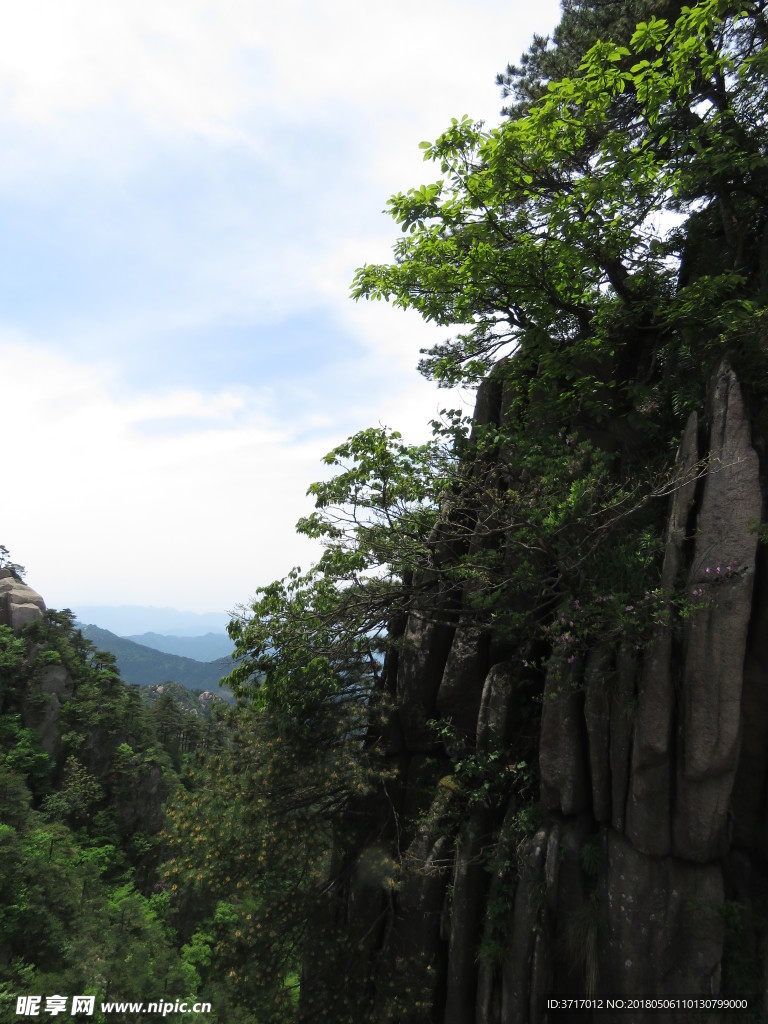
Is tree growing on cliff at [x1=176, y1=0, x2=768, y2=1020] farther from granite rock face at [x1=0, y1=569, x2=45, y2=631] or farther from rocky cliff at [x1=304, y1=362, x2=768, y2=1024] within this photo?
granite rock face at [x1=0, y1=569, x2=45, y2=631]

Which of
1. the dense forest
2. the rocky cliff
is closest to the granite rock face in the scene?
the dense forest

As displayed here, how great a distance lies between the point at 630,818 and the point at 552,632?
3.00 m

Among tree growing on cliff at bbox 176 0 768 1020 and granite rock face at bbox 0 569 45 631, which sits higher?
tree growing on cliff at bbox 176 0 768 1020

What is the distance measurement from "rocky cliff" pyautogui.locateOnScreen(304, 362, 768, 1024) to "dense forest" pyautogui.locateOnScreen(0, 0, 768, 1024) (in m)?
0.05

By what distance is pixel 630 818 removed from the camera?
8.55 metres

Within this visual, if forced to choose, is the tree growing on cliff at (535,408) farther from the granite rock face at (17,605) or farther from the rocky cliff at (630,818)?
the granite rock face at (17,605)

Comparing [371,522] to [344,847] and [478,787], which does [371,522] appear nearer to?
[478,787]

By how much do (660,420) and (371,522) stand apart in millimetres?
5920

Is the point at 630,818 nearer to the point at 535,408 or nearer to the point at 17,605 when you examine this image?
the point at 535,408

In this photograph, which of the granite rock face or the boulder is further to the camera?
the granite rock face

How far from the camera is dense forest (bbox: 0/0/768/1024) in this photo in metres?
8.09

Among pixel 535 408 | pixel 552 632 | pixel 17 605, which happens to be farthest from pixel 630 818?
pixel 17 605

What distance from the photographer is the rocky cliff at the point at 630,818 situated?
7.86 meters

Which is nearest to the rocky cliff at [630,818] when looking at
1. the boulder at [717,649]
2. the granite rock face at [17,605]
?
the boulder at [717,649]
